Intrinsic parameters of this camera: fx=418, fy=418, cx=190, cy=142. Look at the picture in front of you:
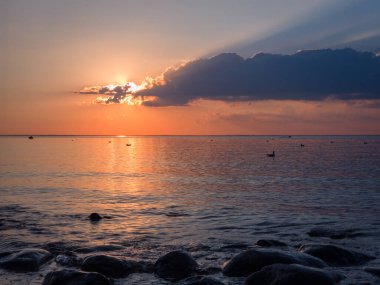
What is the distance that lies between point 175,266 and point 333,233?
10.2m

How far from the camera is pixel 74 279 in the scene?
12.7 m

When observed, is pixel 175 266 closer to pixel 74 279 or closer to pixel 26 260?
pixel 74 279

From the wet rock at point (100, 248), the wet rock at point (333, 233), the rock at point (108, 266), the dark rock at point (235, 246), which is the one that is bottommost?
the wet rock at point (333, 233)

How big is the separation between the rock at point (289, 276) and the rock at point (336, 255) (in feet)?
8.87

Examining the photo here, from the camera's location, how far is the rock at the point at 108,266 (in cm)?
1435

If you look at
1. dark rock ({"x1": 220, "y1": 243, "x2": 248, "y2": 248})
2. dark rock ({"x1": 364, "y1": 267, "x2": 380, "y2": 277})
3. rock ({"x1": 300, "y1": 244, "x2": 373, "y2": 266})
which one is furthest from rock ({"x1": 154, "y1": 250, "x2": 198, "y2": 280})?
dark rock ({"x1": 364, "y1": 267, "x2": 380, "y2": 277})

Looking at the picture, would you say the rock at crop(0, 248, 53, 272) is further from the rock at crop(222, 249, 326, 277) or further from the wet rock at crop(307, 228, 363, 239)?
the wet rock at crop(307, 228, 363, 239)

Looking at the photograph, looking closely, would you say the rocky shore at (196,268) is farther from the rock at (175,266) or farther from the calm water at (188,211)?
the calm water at (188,211)

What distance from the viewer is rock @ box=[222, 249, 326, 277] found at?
562 inches

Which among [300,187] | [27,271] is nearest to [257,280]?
[27,271]

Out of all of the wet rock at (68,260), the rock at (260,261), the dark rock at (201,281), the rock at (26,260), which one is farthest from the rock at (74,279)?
the rock at (260,261)

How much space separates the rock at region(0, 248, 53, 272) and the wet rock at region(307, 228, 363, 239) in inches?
500

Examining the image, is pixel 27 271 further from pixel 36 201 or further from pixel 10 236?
pixel 36 201

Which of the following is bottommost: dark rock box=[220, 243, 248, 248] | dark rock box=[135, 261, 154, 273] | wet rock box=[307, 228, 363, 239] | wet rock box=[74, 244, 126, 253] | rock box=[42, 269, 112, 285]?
wet rock box=[307, 228, 363, 239]
